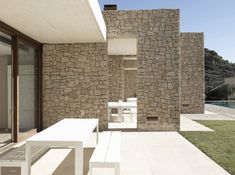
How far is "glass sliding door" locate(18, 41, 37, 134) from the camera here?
7797mm

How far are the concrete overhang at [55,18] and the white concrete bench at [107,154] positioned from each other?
104 inches

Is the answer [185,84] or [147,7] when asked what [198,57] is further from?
[147,7]

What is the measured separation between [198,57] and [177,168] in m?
11.7

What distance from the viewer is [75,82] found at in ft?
30.5

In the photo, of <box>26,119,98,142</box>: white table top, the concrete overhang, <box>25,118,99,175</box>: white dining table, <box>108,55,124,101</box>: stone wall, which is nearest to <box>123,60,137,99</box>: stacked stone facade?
<box>108,55,124,101</box>: stone wall

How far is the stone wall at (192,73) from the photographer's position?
15.3m

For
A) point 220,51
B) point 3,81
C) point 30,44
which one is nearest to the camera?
point 3,81

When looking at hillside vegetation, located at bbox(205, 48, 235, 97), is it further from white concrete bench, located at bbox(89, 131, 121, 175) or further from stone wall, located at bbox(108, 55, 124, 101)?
white concrete bench, located at bbox(89, 131, 121, 175)

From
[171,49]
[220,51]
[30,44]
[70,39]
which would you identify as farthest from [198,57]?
[220,51]

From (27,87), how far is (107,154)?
5.05 metres

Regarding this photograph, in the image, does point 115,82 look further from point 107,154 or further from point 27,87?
point 107,154

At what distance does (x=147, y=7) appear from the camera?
9.30 meters

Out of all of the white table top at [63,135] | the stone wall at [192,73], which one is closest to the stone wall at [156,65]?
the white table top at [63,135]

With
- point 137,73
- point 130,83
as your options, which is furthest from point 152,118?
point 130,83
